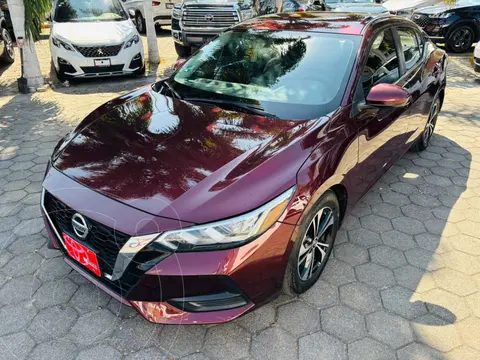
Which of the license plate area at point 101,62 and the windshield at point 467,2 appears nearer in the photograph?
the license plate area at point 101,62

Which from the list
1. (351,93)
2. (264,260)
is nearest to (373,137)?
(351,93)

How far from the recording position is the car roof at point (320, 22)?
3176mm

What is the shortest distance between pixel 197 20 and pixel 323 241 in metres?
7.63

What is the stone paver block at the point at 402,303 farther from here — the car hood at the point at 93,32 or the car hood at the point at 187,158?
the car hood at the point at 93,32

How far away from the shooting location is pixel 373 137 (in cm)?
297

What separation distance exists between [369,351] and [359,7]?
10862 millimetres

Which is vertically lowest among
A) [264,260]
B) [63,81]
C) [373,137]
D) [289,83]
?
[63,81]

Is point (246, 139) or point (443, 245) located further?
point (443, 245)

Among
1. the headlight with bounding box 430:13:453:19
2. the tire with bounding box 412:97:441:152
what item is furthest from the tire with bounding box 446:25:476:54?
the tire with bounding box 412:97:441:152

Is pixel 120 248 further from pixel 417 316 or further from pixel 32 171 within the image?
pixel 32 171

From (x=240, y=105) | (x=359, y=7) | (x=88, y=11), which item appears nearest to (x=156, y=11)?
(x=88, y=11)

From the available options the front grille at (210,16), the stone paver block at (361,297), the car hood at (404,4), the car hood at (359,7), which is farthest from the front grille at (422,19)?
the stone paver block at (361,297)

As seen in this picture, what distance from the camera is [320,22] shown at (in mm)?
3346

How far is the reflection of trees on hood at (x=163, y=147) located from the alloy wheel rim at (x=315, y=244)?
22.2 inches
